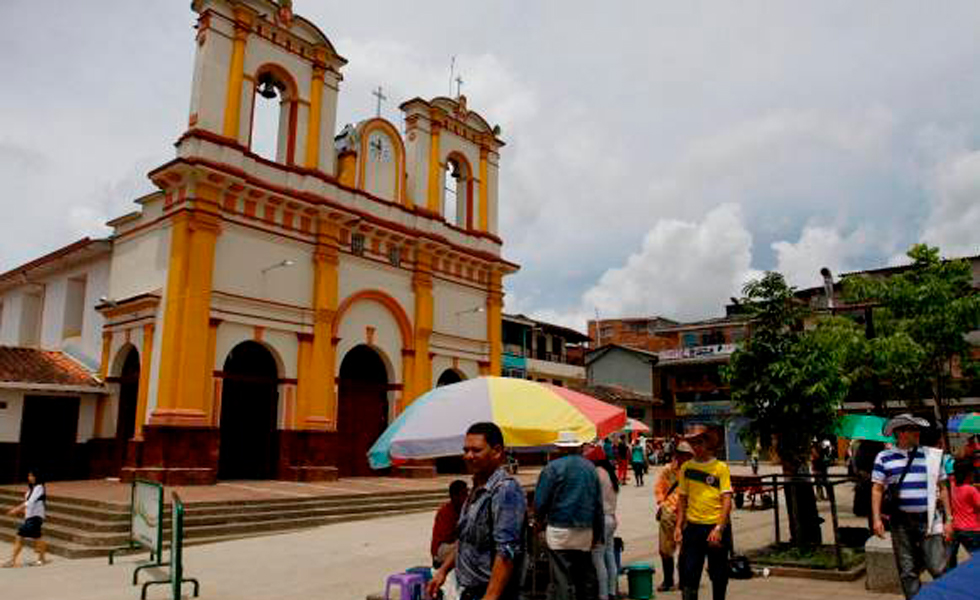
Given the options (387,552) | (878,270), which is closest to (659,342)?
(878,270)

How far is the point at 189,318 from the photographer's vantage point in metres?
17.7

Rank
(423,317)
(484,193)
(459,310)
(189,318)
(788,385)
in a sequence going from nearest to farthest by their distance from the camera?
1. (788,385)
2. (189,318)
3. (423,317)
4. (459,310)
5. (484,193)

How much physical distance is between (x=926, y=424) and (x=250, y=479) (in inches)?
658

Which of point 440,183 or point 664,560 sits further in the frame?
point 440,183

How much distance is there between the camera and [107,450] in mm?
19422

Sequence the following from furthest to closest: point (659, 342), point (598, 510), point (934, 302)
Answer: point (659, 342), point (934, 302), point (598, 510)

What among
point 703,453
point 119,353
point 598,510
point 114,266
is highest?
point 114,266

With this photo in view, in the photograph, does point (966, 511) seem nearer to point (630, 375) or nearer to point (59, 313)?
point (59, 313)

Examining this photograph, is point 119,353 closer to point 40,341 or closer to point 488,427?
point 40,341

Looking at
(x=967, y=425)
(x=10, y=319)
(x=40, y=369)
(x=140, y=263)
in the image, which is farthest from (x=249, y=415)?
(x=967, y=425)

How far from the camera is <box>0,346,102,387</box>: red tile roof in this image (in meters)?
18.5

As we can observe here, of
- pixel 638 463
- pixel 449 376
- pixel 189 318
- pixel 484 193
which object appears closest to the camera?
pixel 189 318

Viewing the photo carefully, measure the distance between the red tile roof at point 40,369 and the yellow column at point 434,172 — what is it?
36.7ft

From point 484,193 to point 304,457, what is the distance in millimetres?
11760
